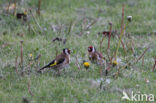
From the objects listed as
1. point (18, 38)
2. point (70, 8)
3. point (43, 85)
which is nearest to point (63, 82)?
point (43, 85)

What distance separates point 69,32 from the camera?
788 centimetres

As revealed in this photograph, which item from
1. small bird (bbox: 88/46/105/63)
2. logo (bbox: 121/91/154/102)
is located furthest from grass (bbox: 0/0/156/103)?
small bird (bbox: 88/46/105/63)

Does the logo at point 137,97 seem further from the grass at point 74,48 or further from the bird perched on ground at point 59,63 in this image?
the bird perched on ground at point 59,63

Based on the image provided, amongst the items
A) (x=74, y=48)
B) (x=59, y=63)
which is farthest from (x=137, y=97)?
(x=74, y=48)

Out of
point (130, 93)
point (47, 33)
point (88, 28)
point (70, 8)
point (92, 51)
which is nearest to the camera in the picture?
point (130, 93)

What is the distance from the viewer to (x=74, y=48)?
7070mm

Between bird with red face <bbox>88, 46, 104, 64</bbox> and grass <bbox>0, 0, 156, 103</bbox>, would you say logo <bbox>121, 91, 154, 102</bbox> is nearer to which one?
grass <bbox>0, 0, 156, 103</bbox>

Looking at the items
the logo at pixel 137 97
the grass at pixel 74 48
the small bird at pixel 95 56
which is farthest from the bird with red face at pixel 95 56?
the logo at pixel 137 97

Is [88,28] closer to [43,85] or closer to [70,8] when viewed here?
[70,8]

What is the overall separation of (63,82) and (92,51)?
4.38 feet

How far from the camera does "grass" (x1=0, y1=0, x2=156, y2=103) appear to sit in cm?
489

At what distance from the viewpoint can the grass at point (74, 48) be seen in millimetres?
4891

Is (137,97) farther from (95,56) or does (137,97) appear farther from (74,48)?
(74,48)

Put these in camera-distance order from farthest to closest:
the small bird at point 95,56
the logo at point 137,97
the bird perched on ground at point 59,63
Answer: the small bird at point 95,56 < the bird perched on ground at point 59,63 < the logo at point 137,97
